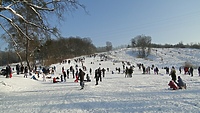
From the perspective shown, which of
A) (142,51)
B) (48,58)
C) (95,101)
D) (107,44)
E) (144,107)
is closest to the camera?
(144,107)

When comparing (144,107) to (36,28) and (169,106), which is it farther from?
(36,28)

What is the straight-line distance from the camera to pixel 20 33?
13.8m

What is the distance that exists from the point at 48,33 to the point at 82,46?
A: 12776cm

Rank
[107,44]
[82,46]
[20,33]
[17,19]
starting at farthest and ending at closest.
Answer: [107,44], [82,46], [20,33], [17,19]

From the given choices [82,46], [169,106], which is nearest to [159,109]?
[169,106]

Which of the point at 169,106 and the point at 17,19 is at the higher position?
the point at 17,19

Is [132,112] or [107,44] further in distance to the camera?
[107,44]

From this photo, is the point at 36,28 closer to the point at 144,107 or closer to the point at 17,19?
the point at 17,19

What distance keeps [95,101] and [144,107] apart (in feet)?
9.41

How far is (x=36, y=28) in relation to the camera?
13.0 meters

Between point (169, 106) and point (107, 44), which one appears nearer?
point (169, 106)

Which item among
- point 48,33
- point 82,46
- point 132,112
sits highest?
point 82,46

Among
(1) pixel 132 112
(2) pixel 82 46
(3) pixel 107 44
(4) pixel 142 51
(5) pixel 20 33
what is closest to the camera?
(1) pixel 132 112

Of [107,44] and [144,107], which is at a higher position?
[107,44]
